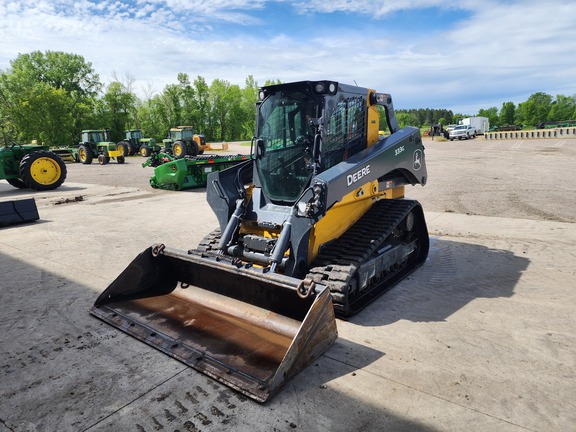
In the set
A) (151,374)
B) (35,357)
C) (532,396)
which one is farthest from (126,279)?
(532,396)

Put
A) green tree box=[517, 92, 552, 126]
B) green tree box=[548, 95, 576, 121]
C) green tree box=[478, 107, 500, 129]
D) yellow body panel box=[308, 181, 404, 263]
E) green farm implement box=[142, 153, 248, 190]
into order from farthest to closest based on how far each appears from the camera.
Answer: green tree box=[478, 107, 500, 129] → green tree box=[548, 95, 576, 121] → green tree box=[517, 92, 552, 126] → green farm implement box=[142, 153, 248, 190] → yellow body panel box=[308, 181, 404, 263]

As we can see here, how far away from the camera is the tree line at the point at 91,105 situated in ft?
150

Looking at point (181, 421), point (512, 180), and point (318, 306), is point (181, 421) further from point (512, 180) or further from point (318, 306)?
point (512, 180)

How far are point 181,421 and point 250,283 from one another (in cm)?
144

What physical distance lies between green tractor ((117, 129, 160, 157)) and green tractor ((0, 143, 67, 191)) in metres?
17.6

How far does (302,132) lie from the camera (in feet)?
15.8

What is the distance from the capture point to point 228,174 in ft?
18.1

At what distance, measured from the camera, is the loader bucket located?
10.5ft

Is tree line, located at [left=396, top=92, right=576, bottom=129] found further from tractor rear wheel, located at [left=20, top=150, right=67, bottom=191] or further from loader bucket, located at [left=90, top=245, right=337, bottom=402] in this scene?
loader bucket, located at [left=90, top=245, right=337, bottom=402]

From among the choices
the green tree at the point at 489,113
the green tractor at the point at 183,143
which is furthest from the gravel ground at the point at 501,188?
the green tree at the point at 489,113

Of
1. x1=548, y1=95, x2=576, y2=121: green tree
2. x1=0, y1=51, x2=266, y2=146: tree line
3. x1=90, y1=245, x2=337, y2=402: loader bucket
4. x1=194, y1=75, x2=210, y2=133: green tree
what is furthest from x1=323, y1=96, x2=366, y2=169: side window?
x1=548, y1=95, x2=576, y2=121: green tree

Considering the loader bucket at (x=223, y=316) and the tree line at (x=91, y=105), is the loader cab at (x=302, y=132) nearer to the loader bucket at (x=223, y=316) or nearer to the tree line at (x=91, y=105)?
the loader bucket at (x=223, y=316)

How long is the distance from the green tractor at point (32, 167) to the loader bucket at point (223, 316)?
514 inches

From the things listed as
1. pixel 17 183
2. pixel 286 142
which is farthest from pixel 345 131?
pixel 17 183
